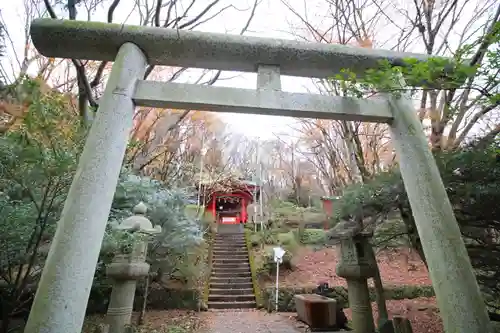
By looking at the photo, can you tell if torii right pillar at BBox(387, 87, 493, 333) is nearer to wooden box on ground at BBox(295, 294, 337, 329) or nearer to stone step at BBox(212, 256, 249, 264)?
wooden box on ground at BBox(295, 294, 337, 329)

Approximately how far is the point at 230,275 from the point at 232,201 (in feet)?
27.7

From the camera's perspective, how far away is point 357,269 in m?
4.64

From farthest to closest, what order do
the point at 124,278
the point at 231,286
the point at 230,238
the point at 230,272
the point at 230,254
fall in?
1. the point at 230,238
2. the point at 230,254
3. the point at 230,272
4. the point at 231,286
5. the point at 124,278

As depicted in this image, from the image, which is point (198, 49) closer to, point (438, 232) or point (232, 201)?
point (438, 232)

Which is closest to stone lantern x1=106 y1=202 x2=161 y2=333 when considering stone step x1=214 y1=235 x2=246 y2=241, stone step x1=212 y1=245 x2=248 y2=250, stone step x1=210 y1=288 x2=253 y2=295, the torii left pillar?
the torii left pillar

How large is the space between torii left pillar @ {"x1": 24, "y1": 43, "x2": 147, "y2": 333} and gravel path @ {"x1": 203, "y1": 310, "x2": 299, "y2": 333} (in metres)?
5.18

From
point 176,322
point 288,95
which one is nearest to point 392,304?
point 176,322

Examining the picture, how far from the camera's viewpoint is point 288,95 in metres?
2.99

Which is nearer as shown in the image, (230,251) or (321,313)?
(321,313)

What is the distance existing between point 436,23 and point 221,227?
14546 millimetres

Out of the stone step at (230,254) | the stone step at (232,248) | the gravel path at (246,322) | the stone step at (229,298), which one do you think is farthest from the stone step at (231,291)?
the stone step at (232,248)

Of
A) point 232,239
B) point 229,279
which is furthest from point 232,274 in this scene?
point 232,239

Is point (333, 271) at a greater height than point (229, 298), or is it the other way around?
point (333, 271)

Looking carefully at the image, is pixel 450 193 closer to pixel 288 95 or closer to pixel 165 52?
pixel 288 95
